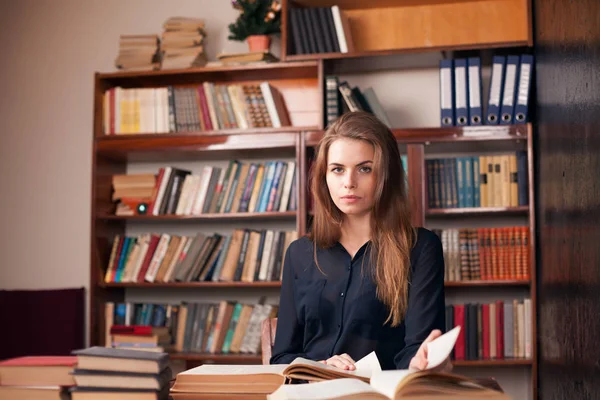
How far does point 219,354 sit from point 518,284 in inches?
58.0

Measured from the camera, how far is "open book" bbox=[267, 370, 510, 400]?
3.86 ft

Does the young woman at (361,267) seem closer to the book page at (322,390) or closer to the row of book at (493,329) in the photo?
the book page at (322,390)

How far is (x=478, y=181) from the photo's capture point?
143 inches

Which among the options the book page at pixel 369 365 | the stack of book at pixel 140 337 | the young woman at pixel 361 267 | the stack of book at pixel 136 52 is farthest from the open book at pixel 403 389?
the stack of book at pixel 136 52

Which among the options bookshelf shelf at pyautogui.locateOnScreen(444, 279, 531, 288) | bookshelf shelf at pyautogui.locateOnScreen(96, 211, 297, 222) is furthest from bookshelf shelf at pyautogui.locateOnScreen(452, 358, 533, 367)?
bookshelf shelf at pyautogui.locateOnScreen(96, 211, 297, 222)

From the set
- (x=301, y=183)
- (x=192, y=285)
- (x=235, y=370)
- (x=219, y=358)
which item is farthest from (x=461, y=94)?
(x=235, y=370)

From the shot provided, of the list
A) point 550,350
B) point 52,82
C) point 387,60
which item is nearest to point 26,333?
point 52,82

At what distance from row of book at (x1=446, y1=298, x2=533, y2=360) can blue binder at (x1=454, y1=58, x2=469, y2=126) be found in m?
0.88

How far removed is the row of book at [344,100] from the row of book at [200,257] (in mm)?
629

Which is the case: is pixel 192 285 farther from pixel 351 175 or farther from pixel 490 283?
pixel 351 175

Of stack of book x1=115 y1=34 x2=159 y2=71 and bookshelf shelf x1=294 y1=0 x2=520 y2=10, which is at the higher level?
bookshelf shelf x1=294 y1=0 x2=520 y2=10

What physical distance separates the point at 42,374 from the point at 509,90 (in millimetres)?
2679

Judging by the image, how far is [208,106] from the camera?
3.86 metres

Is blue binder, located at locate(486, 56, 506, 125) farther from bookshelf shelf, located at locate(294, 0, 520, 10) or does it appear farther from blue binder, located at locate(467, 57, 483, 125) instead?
bookshelf shelf, located at locate(294, 0, 520, 10)
